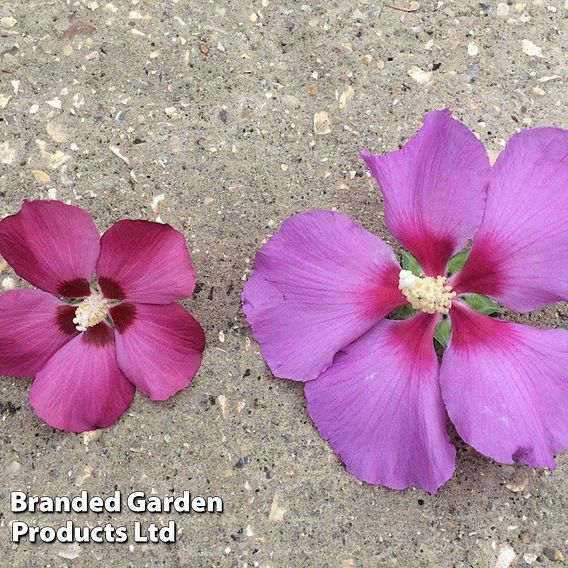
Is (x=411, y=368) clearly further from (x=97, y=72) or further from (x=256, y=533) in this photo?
(x=97, y=72)

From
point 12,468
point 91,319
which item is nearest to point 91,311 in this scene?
point 91,319

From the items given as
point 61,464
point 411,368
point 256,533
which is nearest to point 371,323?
point 411,368

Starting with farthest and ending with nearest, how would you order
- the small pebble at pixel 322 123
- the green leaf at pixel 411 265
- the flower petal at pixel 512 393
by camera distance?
the small pebble at pixel 322 123 < the green leaf at pixel 411 265 < the flower petal at pixel 512 393

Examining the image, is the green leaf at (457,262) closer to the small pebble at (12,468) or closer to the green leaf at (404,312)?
the green leaf at (404,312)

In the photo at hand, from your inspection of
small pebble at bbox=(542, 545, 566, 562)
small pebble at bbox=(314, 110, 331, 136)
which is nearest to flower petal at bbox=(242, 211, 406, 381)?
small pebble at bbox=(314, 110, 331, 136)

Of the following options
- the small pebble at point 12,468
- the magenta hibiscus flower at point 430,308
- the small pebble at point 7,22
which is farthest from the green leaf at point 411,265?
the small pebble at point 7,22

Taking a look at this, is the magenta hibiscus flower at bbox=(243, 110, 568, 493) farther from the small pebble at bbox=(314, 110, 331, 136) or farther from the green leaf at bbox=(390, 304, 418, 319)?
the small pebble at bbox=(314, 110, 331, 136)

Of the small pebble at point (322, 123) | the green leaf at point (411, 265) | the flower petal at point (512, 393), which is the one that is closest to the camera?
the flower petal at point (512, 393)
